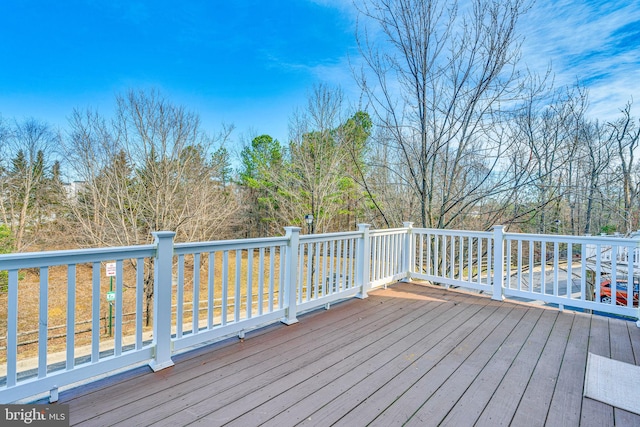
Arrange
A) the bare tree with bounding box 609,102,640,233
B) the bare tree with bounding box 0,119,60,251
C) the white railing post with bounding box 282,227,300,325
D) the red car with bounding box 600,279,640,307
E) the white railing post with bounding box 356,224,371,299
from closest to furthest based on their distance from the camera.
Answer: the white railing post with bounding box 282,227,300,325 < the white railing post with bounding box 356,224,371,299 < the red car with bounding box 600,279,640,307 < the bare tree with bounding box 609,102,640,233 < the bare tree with bounding box 0,119,60,251

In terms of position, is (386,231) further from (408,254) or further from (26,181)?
(26,181)

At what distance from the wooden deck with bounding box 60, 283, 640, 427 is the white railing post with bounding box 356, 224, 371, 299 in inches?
28.4

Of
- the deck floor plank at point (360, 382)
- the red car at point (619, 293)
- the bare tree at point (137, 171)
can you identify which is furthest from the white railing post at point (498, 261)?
the bare tree at point (137, 171)

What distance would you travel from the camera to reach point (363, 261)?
12.8 ft

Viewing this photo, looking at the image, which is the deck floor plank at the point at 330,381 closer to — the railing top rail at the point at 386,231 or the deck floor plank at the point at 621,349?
the deck floor plank at the point at 621,349

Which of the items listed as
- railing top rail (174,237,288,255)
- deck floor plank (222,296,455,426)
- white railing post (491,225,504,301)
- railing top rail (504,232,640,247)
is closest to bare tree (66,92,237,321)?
railing top rail (174,237,288,255)

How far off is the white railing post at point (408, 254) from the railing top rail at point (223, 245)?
2516 millimetres

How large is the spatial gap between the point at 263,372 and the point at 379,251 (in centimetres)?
255

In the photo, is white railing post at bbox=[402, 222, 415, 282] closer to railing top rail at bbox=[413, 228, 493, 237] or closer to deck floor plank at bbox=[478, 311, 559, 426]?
railing top rail at bbox=[413, 228, 493, 237]

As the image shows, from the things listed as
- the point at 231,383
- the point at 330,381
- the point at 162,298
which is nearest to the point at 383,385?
the point at 330,381

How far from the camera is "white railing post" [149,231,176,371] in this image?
2086mm

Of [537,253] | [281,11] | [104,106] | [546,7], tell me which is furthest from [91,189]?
[537,253]

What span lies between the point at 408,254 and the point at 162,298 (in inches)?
Answer: 145

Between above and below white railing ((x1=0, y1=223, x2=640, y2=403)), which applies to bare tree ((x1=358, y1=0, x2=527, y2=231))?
above
